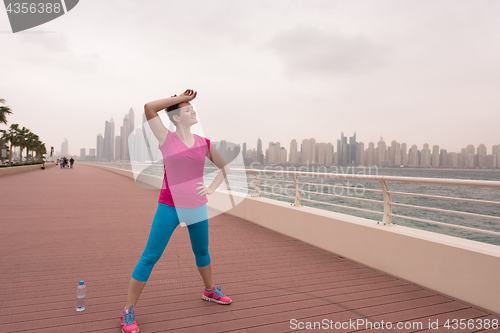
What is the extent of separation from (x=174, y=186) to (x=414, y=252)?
294 centimetres

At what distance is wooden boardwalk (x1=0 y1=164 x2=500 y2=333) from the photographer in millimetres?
2641

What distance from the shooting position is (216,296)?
2975 millimetres

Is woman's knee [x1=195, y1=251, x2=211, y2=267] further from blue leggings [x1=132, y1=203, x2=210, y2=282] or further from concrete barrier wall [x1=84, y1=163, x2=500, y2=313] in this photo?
concrete barrier wall [x1=84, y1=163, x2=500, y2=313]

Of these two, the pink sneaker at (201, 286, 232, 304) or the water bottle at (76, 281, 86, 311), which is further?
the pink sneaker at (201, 286, 232, 304)

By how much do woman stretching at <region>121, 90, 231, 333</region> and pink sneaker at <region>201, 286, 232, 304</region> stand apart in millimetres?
751

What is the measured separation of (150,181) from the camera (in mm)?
18484

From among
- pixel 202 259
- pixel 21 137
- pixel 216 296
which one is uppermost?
pixel 21 137

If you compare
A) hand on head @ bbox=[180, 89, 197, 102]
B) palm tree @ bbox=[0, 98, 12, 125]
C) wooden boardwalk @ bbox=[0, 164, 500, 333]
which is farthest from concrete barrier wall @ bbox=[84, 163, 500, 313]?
palm tree @ bbox=[0, 98, 12, 125]

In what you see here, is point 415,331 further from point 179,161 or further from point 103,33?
point 103,33

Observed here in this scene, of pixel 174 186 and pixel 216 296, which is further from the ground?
pixel 174 186

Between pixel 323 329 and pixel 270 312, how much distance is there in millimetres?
513

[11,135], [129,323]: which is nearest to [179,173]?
[129,323]

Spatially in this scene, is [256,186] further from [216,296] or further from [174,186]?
[174,186]

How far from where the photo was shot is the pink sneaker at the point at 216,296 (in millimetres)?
2955
